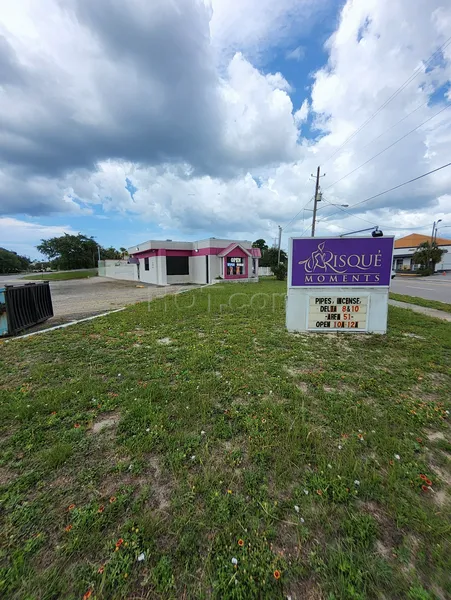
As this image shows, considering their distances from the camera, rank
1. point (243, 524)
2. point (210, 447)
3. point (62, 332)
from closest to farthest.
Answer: point (243, 524) < point (210, 447) < point (62, 332)

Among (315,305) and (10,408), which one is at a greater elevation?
(315,305)

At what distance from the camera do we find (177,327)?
661 cm

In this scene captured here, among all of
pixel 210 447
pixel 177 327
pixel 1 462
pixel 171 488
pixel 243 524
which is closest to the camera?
pixel 243 524

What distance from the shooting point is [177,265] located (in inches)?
969

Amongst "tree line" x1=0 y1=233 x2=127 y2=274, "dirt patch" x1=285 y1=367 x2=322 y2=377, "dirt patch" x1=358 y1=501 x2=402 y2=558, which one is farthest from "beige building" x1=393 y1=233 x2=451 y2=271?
"tree line" x1=0 y1=233 x2=127 y2=274

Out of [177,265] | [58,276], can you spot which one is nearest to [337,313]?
[177,265]

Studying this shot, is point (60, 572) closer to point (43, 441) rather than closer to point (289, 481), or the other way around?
point (43, 441)

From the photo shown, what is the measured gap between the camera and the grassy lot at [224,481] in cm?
134

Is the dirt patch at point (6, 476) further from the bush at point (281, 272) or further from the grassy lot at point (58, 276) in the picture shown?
the grassy lot at point (58, 276)

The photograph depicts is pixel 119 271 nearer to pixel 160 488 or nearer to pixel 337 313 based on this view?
pixel 337 313

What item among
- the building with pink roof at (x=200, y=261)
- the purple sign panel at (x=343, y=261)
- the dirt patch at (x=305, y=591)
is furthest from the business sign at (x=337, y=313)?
the building with pink roof at (x=200, y=261)

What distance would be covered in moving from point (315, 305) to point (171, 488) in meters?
5.17

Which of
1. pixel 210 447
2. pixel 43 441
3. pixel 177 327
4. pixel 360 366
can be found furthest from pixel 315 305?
pixel 43 441

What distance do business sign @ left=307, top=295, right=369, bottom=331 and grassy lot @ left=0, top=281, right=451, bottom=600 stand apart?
2095 millimetres
